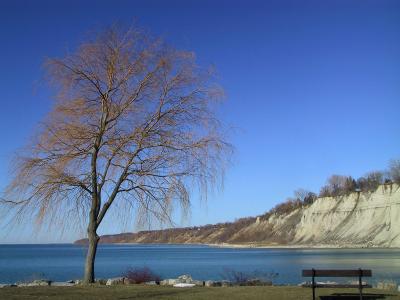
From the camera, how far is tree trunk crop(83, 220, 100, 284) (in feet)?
55.6

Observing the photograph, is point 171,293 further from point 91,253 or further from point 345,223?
point 345,223

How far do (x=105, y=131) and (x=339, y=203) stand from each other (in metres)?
104

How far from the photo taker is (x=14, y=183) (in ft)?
53.2

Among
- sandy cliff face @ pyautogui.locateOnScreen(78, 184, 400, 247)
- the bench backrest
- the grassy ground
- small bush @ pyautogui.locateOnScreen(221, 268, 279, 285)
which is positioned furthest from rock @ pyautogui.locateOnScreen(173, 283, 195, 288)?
sandy cliff face @ pyautogui.locateOnScreen(78, 184, 400, 247)

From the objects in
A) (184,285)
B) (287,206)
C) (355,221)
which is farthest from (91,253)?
(287,206)

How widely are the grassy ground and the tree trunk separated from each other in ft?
6.24

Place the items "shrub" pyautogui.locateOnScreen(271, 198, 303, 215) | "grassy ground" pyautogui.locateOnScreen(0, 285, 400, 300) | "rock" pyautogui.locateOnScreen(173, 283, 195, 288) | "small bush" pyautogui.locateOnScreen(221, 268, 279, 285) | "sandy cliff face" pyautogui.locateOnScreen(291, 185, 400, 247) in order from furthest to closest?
"shrub" pyautogui.locateOnScreen(271, 198, 303, 215), "sandy cliff face" pyautogui.locateOnScreen(291, 185, 400, 247), "small bush" pyautogui.locateOnScreen(221, 268, 279, 285), "rock" pyautogui.locateOnScreen(173, 283, 195, 288), "grassy ground" pyautogui.locateOnScreen(0, 285, 400, 300)

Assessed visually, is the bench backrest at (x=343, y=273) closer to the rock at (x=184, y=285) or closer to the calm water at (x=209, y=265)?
the rock at (x=184, y=285)

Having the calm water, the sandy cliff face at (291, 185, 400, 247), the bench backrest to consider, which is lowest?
the calm water

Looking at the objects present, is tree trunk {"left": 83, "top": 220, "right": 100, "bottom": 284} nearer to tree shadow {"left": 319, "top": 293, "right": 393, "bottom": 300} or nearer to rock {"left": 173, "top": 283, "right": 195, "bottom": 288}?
rock {"left": 173, "top": 283, "right": 195, "bottom": 288}

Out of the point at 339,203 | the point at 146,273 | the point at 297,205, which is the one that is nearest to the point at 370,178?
the point at 339,203

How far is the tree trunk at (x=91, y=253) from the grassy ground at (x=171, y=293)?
190 cm

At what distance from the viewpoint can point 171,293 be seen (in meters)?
13.6

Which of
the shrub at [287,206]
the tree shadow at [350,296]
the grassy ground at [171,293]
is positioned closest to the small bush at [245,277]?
the grassy ground at [171,293]
